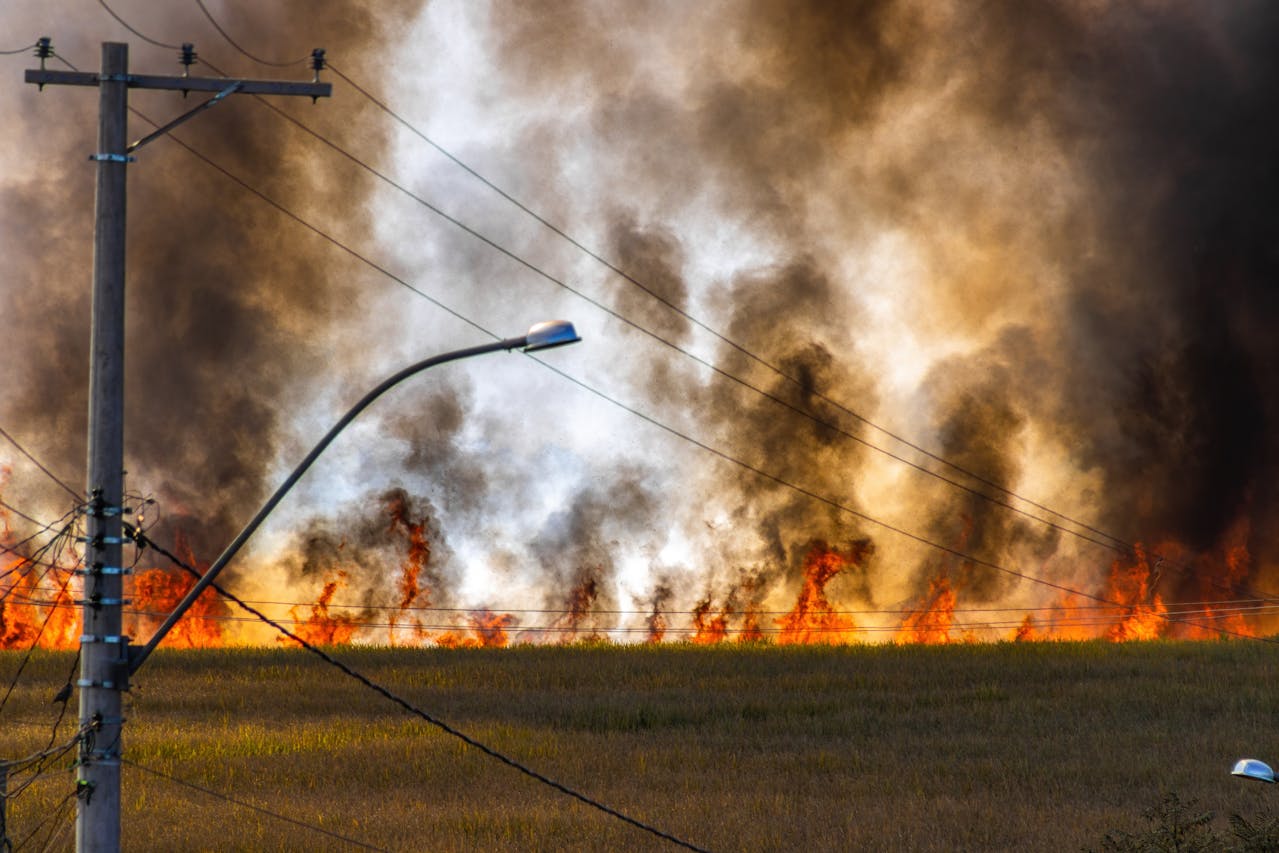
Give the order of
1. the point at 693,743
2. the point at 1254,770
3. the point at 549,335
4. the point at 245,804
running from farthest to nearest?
the point at 693,743 → the point at 245,804 → the point at 549,335 → the point at 1254,770

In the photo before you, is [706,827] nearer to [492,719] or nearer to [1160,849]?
[1160,849]

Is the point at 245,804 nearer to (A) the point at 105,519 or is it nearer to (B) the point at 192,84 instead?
(A) the point at 105,519

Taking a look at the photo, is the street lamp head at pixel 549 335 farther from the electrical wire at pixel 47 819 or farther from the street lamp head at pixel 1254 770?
the electrical wire at pixel 47 819

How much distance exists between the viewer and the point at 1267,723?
39469mm

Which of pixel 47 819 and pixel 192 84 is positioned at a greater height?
pixel 192 84

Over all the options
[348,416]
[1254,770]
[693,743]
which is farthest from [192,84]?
[693,743]

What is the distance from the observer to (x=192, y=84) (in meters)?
16.5

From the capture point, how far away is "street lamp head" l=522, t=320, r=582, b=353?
14.6 meters

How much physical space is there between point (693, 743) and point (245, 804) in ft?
40.0

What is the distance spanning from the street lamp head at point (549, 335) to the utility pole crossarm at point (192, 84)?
13.9ft

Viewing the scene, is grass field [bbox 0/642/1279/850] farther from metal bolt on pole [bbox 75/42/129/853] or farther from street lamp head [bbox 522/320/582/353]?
street lamp head [bbox 522/320/582/353]

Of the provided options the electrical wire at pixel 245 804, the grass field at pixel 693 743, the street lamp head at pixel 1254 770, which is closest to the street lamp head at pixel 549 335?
the street lamp head at pixel 1254 770

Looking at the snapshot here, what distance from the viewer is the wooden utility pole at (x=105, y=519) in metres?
15.7

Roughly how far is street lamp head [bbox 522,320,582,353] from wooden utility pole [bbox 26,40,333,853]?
4444mm
